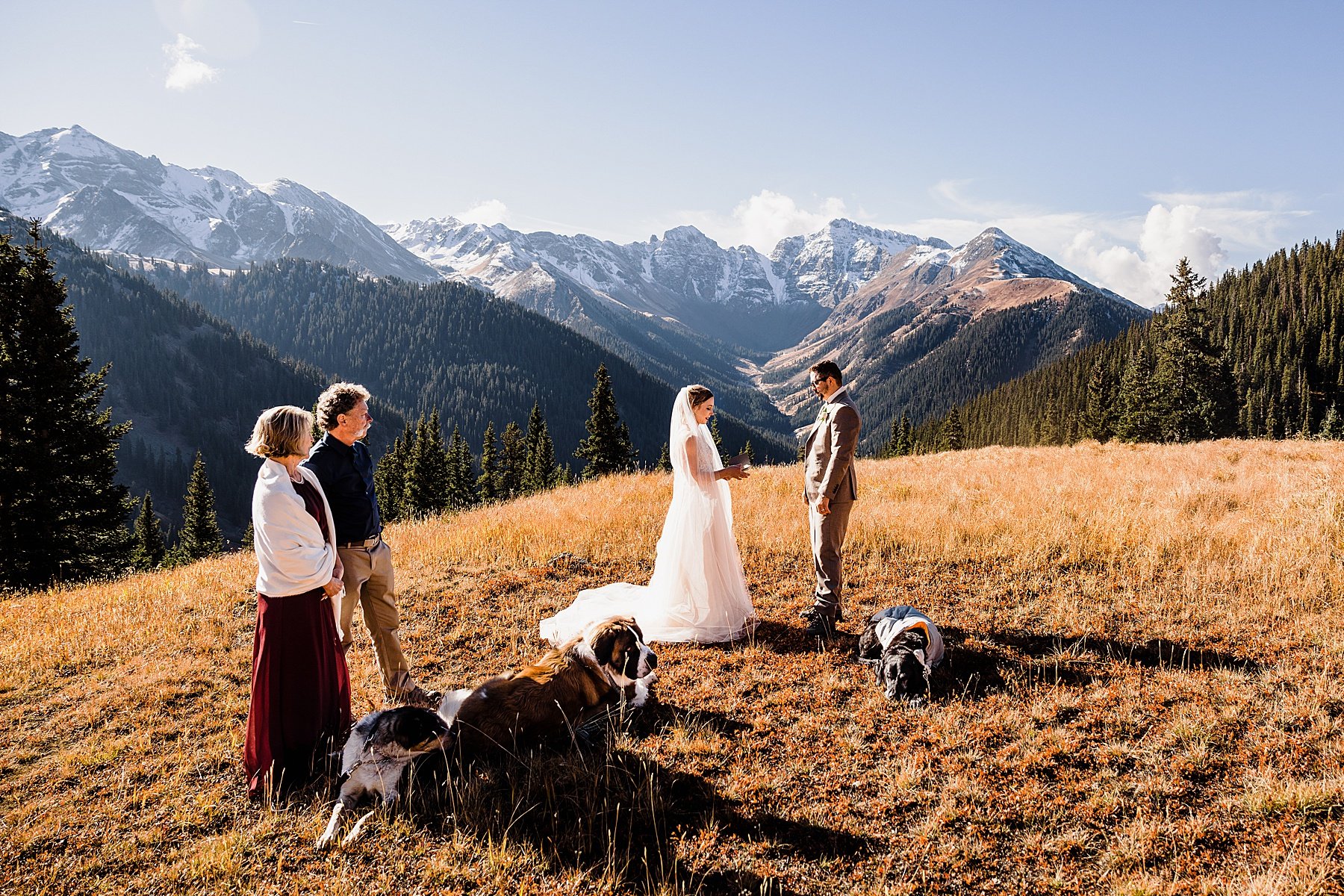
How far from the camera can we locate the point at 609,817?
412 centimetres

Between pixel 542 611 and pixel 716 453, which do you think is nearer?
pixel 716 453

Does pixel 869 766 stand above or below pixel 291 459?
below

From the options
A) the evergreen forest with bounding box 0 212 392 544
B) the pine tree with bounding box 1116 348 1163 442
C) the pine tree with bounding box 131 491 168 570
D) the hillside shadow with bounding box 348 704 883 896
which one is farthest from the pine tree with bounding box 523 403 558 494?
the evergreen forest with bounding box 0 212 392 544

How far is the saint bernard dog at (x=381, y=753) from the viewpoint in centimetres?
419

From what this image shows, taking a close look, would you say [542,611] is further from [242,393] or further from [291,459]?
[242,393]

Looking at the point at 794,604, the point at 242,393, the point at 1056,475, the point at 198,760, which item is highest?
the point at 242,393

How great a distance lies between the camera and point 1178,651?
19.5ft

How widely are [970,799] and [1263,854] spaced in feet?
4.95

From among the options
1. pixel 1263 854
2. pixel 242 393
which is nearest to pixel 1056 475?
pixel 1263 854

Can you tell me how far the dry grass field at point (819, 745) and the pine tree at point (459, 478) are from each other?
46.7 m

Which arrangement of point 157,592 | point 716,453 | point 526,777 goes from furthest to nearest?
point 157,592
point 716,453
point 526,777

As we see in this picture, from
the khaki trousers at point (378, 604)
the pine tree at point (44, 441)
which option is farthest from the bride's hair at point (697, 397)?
the pine tree at point (44, 441)

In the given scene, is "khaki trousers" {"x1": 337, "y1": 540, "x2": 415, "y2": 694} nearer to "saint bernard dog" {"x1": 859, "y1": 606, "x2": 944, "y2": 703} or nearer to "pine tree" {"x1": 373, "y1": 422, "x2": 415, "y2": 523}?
"saint bernard dog" {"x1": 859, "y1": 606, "x2": 944, "y2": 703}

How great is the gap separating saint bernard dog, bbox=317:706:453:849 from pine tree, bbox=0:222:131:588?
17.0 meters
